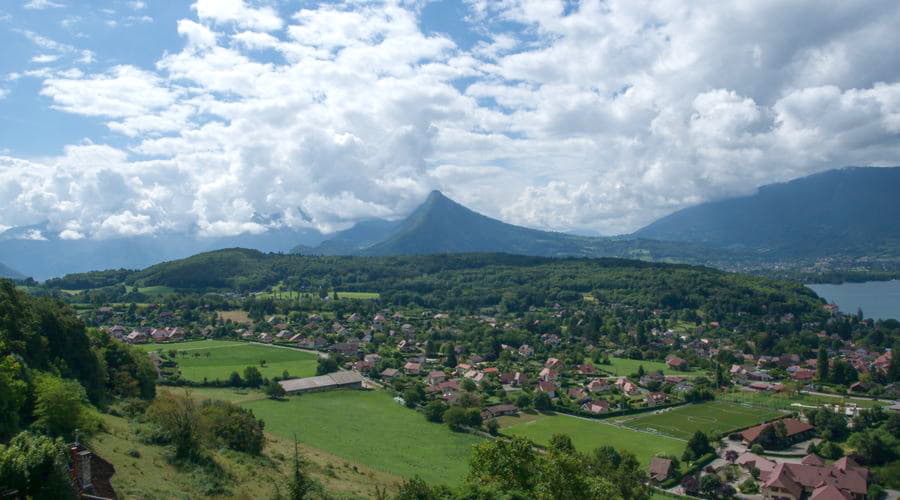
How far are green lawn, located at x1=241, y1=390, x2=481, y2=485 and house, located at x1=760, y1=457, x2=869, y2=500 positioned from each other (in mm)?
→ 14081

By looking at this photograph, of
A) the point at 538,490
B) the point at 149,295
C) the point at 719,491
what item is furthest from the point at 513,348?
the point at 149,295

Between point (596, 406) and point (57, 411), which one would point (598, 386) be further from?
point (57, 411)

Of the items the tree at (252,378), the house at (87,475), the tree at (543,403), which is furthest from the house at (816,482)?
the tree at (252,378)

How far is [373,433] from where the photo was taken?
32.6 meters

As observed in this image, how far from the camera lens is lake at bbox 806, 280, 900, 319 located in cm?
9473

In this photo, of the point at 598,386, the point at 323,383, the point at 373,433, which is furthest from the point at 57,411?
the point at 598,386

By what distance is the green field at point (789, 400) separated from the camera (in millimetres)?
41219

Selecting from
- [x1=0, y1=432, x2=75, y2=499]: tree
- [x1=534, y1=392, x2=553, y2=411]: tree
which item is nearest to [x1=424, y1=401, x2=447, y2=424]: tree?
[x1=534, y1=392, x2=553, y2=411]: tree

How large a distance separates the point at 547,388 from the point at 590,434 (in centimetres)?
1014

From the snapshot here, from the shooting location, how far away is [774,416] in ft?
126

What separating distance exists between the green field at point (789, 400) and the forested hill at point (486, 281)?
4164 cm

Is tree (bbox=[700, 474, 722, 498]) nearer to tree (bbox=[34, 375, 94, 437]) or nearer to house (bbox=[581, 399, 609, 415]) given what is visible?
house (bbox=[581, 399, 609, 415])

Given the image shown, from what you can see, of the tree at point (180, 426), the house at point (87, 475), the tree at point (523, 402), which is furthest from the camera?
the tree at point (523, 402)

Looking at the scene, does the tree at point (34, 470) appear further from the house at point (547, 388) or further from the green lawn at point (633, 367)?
the green lawn at point (633, 367)
